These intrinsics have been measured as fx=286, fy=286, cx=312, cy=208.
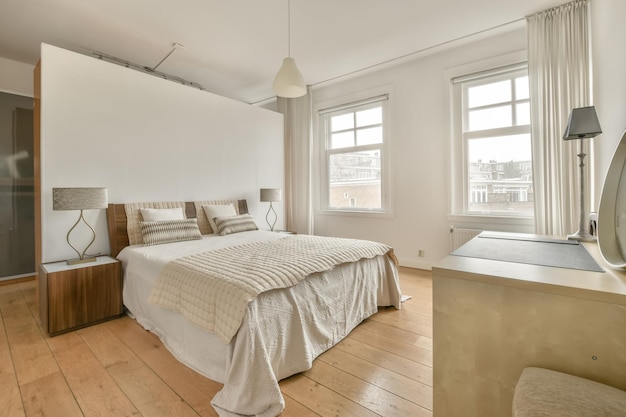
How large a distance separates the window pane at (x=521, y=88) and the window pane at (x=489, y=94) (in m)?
0.08

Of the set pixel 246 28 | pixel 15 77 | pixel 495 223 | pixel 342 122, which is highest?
pixel 246 28

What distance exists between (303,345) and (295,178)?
147 inches

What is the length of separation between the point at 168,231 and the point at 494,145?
3.94m

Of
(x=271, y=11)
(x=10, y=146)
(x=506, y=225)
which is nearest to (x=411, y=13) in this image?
(x=271, y=11)

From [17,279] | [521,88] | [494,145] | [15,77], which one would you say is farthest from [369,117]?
[17,279]

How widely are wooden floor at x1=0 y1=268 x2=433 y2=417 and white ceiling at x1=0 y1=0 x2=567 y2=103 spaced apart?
3007mm

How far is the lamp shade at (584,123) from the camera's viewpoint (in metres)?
1.78

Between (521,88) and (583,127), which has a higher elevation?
(521,88)

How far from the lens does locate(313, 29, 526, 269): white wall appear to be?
373 centimetres

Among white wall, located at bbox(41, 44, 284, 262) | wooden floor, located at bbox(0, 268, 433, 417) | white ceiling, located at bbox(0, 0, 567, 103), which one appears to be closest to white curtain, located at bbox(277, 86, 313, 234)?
white wall, located at bbox(41, 44, 284, 262)

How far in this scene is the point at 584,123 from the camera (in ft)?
5.92

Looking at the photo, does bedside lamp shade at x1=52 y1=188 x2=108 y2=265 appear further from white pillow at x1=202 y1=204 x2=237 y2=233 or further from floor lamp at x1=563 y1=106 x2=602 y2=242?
floor lamp at x1=563 y1=106 x2=602 y2=242

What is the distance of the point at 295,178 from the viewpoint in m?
5.23

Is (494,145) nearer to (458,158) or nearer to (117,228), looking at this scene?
(458,158)
